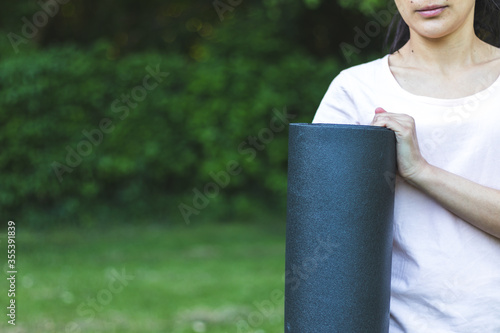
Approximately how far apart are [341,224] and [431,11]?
585mm

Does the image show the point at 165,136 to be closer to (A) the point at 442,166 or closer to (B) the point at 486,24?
(B) the point at 486,24

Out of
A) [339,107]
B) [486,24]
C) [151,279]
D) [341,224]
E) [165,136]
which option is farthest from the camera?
[165,136]

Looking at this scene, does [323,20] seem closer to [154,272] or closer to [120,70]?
[120,70]

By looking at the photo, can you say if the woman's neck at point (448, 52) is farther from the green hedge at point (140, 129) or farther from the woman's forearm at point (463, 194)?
the green hedge at point (140, 129)

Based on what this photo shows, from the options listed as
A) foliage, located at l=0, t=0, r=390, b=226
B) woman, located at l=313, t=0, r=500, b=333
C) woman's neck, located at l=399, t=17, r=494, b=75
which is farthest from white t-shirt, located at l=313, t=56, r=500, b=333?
foliage, located at l=0, t=0, r=390, b=226

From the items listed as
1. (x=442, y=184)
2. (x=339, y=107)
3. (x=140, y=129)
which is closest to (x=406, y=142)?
(x=442, y=184)

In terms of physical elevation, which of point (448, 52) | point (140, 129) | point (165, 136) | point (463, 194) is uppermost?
point (448, 52)

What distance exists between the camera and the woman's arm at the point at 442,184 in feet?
5.59

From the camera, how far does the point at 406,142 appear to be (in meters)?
1.71

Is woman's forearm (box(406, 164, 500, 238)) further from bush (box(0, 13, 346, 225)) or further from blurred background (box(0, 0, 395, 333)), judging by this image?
bush (box(0, 13, 346, 225))

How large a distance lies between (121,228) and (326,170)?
937cm

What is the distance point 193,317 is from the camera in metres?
6.47

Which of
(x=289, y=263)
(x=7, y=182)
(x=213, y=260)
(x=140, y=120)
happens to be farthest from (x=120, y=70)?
(x=289, y=263)

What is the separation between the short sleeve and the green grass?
14.5 ft
